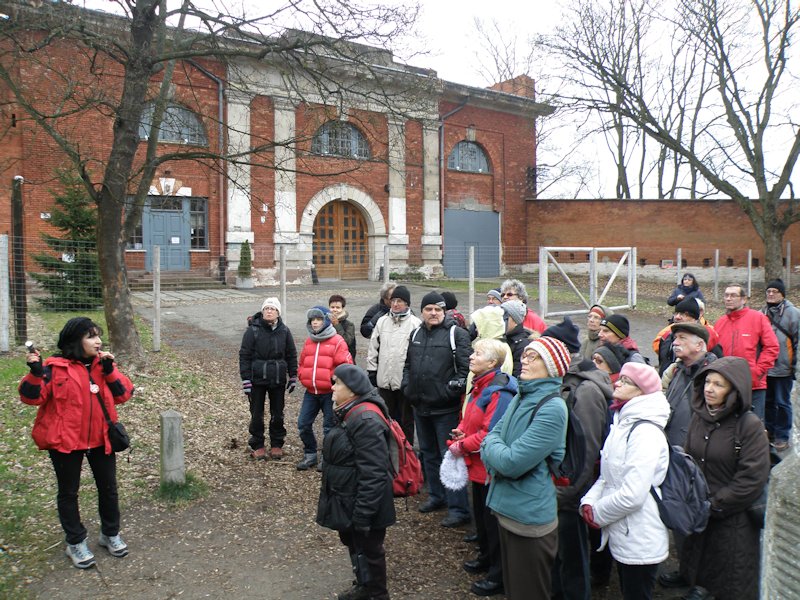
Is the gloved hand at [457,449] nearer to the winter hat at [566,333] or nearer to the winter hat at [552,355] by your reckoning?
the winter hat at [552,355]

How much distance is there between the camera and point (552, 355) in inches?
133

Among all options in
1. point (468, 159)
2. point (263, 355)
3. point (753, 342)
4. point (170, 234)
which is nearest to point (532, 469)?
point (263, 355)


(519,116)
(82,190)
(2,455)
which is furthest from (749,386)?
(519,116)

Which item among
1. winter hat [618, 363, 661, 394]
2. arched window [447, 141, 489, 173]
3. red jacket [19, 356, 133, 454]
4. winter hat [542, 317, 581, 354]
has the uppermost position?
arched window [447, 141, 489, 173]

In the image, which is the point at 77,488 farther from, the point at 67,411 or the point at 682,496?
the point at 682,496

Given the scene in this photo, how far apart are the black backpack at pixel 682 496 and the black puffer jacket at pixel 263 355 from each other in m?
3.78

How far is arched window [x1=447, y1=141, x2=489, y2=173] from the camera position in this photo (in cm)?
2791

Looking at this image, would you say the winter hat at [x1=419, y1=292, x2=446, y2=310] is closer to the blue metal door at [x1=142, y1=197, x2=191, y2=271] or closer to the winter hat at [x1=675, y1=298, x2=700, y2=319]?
the winter hat at [x1=675, y1=298, x2=700, y2=319]

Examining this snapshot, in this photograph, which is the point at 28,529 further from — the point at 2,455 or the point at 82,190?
the point at 82,190

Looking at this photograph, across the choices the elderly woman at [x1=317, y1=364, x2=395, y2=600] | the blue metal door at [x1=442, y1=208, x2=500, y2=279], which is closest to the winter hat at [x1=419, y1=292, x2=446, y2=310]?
the elderly woman at [x1=317, y1=364, x2=395, y2=600]

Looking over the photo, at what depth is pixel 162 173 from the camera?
20.8 meters

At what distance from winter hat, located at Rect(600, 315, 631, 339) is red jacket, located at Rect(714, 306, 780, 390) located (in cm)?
194

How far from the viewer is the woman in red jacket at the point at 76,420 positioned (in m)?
4.25

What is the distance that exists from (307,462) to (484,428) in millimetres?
2712
